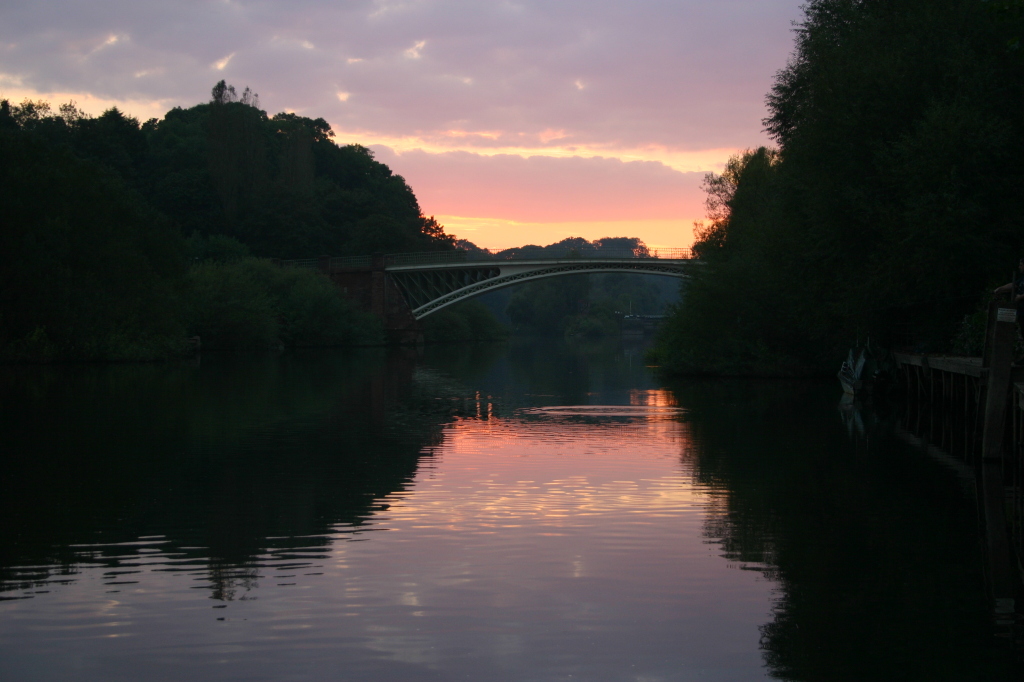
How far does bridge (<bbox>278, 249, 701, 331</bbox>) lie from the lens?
80.4m

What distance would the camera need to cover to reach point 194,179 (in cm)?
9394

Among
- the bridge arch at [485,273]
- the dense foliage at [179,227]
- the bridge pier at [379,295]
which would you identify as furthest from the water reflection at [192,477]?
the bridge pier at [379,295]

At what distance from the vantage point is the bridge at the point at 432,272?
264ft

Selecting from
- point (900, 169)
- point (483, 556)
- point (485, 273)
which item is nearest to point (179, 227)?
point (485, 273)

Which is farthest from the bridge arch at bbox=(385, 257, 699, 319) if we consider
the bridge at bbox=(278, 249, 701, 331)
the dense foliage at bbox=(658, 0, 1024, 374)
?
the dense foliage at bbox=(658, 0, 1024, 374)

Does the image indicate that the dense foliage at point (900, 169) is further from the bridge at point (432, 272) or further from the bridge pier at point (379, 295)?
the bridge pier at point (379, 295)

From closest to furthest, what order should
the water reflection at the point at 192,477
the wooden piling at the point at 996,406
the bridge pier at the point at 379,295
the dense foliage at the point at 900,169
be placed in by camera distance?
the water reflection at the point at 192,477, the wooden piling at the point at 996,406, the dense foliage at the point at 900,169, the bridge pier at the point at 379,295

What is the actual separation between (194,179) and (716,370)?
65.3 m

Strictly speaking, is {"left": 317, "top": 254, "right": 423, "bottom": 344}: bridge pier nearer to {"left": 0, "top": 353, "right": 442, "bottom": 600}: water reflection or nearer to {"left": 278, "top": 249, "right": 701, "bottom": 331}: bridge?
{"left": 278, "top": 249, "right": 701, "bottom": 331}: bridge

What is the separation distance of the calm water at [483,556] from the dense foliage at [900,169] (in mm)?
6070

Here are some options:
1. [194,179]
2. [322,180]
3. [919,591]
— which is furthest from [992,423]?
[322,180]

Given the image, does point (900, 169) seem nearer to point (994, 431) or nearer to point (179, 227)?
point (994, 431)

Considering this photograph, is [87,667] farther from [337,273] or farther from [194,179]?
[194,179]

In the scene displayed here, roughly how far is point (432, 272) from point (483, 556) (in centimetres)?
7707
